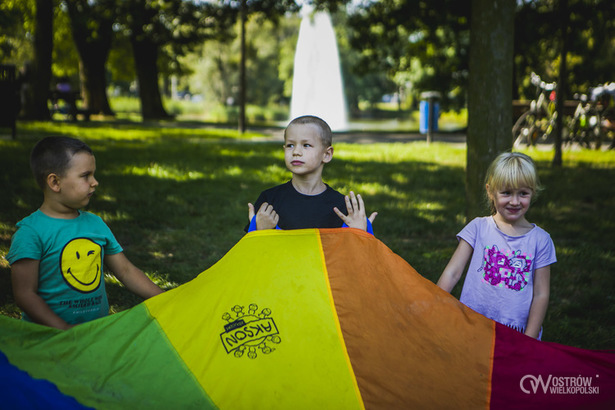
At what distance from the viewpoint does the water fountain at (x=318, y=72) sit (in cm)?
3095

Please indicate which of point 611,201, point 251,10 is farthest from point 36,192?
point 251,10

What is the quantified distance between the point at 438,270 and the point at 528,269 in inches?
79.1

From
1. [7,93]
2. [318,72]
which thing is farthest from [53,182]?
[318,72]

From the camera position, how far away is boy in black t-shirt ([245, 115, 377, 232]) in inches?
122

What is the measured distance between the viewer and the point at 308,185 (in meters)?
3.21

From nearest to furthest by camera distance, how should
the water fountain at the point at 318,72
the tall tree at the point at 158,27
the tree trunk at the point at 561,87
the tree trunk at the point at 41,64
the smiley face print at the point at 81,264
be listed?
the smiley face print at the point at 81,264, the tree trunk at the point at 561,87, the tree trunk at the point at 41,64, the tall tree at the point at 158,27, the water fountain at the point at 318,72

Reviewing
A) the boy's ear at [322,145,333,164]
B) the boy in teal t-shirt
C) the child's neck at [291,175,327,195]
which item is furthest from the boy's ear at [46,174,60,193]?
the boy's ear at [322,145,333,164]

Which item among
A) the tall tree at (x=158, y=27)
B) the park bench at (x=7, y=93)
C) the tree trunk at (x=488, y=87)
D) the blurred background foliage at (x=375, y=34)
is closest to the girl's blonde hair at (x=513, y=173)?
the tree trunk at (x=488, y=87)

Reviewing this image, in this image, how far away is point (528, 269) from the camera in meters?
2.91

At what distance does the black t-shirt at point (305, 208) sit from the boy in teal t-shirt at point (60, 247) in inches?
37.5

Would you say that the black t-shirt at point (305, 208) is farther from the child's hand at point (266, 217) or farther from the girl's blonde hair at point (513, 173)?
the girl's blonde hair at point (513, 173)

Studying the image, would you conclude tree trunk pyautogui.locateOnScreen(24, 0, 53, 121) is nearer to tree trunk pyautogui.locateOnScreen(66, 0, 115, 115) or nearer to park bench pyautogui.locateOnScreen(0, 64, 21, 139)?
tree trunk pyautogui.locateOnScreen(66, 0, 115, 115)

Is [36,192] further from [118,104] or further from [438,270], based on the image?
[118,104]

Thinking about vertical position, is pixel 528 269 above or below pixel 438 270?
above
